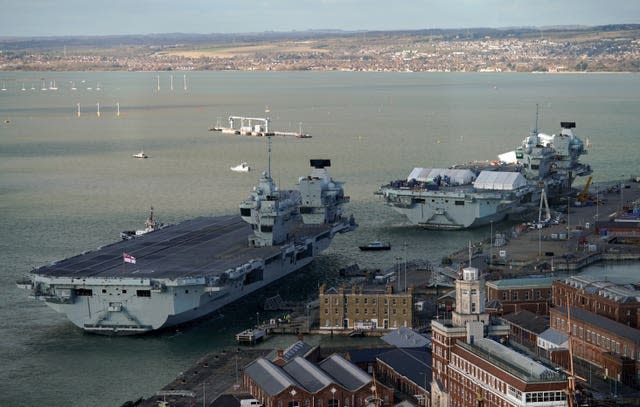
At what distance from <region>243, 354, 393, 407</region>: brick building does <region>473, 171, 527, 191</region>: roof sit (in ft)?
123

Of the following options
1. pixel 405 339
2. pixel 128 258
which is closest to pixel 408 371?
pixel 405 339

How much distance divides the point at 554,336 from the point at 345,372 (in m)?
8.02

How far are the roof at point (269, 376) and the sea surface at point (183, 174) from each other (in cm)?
429

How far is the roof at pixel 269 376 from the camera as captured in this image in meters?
36.6

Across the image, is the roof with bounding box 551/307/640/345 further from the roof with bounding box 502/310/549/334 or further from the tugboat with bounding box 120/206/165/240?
the tugboat with bounding box 120/206/165/240

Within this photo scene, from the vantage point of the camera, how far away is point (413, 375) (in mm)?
38500

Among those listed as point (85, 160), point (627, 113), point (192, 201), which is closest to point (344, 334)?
point (192, 201)

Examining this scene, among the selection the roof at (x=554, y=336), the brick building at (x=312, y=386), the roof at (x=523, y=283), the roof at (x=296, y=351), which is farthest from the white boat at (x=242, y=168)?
the brick building at (x=312, y=386)

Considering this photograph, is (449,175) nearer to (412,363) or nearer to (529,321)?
(529,321)

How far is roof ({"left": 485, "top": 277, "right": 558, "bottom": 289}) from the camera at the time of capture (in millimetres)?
50219

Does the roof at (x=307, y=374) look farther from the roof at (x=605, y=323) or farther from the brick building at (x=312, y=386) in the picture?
the roof at (x=605, y=323)

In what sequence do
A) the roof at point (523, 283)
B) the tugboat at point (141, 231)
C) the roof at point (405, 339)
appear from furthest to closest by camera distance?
the tugboat at point (141, 231) < the roof at point (523, 283) < the roof at point (405, 339)

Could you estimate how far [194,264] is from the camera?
5231 centimetres

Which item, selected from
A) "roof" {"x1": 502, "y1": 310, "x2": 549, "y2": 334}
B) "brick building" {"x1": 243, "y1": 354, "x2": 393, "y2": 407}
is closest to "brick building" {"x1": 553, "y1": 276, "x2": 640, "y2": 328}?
"roof" {"x1": 502, "y1": 310, "x2": 549, "y2": 334}
